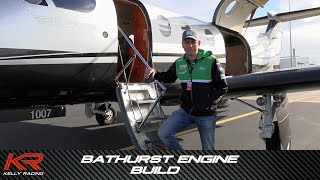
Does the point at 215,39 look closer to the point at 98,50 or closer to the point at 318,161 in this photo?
the point at 98,50

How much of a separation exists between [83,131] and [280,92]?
17.7ft

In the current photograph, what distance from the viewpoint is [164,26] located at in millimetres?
7086

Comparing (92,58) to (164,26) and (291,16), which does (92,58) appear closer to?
(164,26)

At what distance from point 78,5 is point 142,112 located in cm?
185

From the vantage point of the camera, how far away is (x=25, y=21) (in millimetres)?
4602

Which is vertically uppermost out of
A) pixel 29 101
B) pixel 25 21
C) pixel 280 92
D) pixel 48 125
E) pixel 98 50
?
pixel 25 21

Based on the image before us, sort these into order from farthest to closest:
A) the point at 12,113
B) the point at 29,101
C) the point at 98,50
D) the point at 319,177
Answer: the point at 98,50 < the point at 29,101 < the point at 12,113 < the point at 319,177

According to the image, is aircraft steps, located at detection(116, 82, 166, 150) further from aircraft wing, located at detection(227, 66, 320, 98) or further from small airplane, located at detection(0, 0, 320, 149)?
aircraft wing, located at detection(227, 66, 320, 98)

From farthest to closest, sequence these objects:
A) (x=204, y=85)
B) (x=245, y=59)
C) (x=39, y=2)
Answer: (x=245, y=59), (x=39, y=2), (x=204, y=85)

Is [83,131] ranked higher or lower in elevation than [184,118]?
lower

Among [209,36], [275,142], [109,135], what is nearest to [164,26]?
[209,36]

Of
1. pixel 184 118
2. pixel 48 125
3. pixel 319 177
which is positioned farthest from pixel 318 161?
pixel 48 125

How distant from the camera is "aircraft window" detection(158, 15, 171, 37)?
696 cm

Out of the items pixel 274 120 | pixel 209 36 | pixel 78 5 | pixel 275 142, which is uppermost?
pixel 78 5
